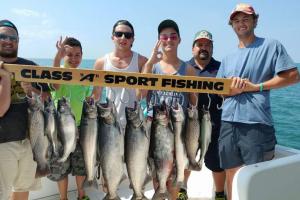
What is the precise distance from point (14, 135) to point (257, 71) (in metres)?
2.67

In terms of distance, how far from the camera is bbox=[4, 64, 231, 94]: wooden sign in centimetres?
328

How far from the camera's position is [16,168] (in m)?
3.88

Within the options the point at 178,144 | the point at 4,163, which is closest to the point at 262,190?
the point at 178,144

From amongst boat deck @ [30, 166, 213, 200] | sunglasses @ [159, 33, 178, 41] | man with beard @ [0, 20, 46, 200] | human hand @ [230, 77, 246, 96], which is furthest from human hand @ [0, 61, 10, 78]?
boat deck @ [30, 166, 213, 200]

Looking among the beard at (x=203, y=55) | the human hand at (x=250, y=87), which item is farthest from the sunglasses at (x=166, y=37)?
the human hand at (x=250, y=87)

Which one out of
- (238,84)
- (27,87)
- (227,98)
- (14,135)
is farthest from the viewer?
(227,98)

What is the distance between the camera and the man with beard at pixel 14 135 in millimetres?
3672

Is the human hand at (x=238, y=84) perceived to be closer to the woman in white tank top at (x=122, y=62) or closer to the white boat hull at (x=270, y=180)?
the white boat hull at (x=270, y=180)

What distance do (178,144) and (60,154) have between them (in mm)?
1169

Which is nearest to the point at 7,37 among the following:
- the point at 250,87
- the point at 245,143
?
the point at 250,87

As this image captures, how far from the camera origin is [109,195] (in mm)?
3434

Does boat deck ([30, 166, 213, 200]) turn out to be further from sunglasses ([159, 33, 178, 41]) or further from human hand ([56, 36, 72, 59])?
sunglasses ([159, 33, 178, 41])

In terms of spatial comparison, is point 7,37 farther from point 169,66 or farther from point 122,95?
point 169,66

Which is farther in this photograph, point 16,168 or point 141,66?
point 141,66
